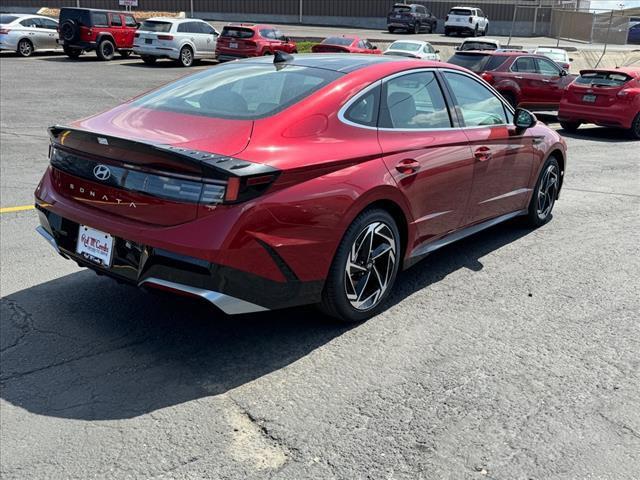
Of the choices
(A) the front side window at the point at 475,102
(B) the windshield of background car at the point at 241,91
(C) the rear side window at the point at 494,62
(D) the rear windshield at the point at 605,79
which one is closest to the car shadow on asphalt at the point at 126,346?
(B) the windshield of background car at the point at 241,91

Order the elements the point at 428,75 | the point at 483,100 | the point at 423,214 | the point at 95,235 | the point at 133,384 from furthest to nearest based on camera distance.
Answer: the point at 483,100 < the point at 428,75 < the point at 423,214 < the point at 95,235 < the point at 133,384

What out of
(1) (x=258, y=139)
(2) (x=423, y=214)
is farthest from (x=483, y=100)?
(1) (x=258, y=139)

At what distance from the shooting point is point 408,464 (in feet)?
9.86

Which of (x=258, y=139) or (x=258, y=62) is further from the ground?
(x=258, y=62)

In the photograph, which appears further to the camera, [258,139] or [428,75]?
[428,75]

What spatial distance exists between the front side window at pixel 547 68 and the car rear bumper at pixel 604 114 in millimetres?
2536

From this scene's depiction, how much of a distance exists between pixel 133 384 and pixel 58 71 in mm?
21061

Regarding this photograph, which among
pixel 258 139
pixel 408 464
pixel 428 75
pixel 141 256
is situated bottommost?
pixel 408 464

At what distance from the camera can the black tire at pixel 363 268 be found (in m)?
4.07

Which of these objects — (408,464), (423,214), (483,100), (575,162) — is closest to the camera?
(408,464)

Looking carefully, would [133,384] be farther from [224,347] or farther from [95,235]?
[95,235]

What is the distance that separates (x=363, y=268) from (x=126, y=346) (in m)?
1.51

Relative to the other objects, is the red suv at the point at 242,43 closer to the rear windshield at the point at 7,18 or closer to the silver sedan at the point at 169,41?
the silver sedan at the point at 169,41

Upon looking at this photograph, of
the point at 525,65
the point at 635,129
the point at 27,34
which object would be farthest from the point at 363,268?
the point at 27,34
